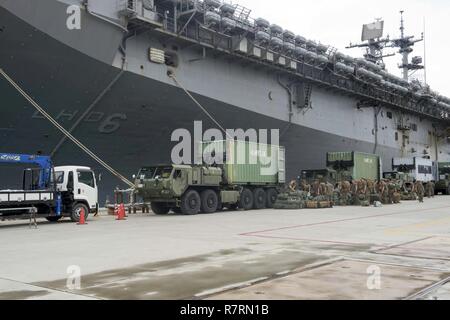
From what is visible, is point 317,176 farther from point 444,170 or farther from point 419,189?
point 444,170

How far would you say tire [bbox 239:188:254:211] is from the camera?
22.9m

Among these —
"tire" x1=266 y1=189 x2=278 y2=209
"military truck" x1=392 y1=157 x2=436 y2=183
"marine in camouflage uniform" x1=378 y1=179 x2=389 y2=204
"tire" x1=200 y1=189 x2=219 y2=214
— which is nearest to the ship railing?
"tire" x1=200 y1=189 x2=219 y2=214

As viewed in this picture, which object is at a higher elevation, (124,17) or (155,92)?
(124,17)

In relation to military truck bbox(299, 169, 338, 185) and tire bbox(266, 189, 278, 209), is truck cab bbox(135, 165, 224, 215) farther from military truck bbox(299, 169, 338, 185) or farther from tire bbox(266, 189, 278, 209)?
military truck bbox(299, 169, 338, 185)

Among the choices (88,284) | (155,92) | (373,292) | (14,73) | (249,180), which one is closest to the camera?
(373,292)

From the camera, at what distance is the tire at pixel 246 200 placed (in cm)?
2294

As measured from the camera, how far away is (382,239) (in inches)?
438

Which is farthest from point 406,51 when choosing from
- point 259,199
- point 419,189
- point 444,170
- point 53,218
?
point 53,218

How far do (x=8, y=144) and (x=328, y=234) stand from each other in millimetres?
12291

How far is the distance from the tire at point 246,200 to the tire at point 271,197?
1.46 m
